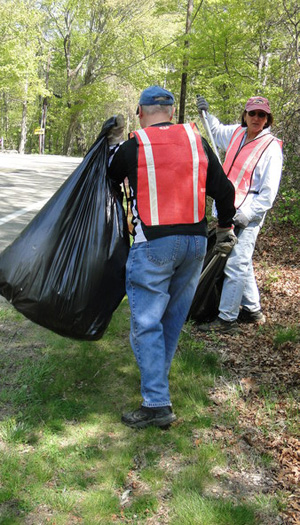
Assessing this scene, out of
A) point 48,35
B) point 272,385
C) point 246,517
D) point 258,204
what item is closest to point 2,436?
point 246,517

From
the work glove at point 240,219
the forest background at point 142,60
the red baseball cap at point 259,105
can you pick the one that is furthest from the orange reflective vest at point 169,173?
the forest background at point 142,60

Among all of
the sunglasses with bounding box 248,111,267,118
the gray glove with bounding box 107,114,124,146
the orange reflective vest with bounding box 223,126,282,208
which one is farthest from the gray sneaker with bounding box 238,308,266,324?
the gray glove with bounding box 107,114,124,146

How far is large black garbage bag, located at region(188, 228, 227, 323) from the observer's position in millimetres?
4102

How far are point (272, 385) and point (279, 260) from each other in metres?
3.45

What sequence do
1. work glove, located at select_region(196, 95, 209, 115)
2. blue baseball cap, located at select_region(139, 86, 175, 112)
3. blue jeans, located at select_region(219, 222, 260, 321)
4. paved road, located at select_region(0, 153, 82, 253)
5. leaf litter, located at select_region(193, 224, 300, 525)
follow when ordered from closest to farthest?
leaf litter, located at select_region(193, 224, 300, 525)
blue baseball cap, located at select_region(139, 86, 175, 112)
blue jeans, located at select_region(219, 222, 260, 321)
work glove, located at select_region(196, 95, 209, 115)
paved road, located at select_region(0, 153, 82, 253)

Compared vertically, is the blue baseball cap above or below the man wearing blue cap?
above

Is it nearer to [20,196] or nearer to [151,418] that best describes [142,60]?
[20,196]

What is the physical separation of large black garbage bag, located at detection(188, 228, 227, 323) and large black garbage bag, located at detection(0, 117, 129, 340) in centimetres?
143

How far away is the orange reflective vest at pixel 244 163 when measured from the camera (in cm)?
389

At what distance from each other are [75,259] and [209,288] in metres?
1.75

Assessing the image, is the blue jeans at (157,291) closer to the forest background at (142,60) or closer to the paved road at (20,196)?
the paved road at (20,196)

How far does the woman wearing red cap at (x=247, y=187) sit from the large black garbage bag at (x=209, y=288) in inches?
3.6

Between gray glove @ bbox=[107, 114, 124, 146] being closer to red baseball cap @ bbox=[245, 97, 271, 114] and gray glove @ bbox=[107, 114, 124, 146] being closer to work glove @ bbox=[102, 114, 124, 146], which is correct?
work glove @ bbox=[102, 114, 124, 146]

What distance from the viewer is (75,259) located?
2.68 meters
